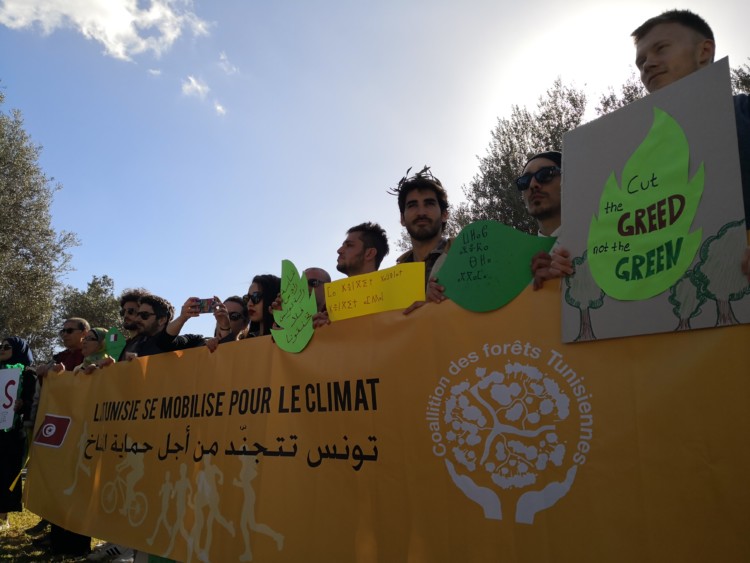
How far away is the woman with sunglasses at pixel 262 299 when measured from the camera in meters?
3.95

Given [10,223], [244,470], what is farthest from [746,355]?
[10,223]

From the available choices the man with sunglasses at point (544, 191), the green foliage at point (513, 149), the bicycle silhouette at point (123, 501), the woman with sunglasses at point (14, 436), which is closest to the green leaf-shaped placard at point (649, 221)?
the man with sunglasses at point (544, 191)

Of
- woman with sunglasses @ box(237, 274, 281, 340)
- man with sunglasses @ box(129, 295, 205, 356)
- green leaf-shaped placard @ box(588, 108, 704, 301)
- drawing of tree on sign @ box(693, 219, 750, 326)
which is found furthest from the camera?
man with sunglasses @ box(129, 295, 205, 356)

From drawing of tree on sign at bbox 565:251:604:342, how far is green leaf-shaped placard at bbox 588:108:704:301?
3 cm

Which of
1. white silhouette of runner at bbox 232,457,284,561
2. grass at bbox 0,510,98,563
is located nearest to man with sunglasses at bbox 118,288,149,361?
grass at bbox 0,510,98,563

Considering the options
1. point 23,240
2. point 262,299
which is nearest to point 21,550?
point 262,299

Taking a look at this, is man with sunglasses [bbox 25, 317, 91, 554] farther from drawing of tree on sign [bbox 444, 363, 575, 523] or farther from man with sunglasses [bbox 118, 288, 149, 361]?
drawing of tree on sign [bbox 444, 363, 575, 523]

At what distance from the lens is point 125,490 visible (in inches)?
155

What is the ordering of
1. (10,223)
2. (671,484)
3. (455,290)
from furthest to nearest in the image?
(10,223) < (455,290) < (671,484)

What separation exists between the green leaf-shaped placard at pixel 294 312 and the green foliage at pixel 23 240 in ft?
54.8

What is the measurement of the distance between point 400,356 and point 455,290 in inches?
17.8

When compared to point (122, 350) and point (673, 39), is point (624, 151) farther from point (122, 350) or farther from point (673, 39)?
point (122, 350)

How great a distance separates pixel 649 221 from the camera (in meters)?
1.68

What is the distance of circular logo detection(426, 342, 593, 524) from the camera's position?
5.99ft
